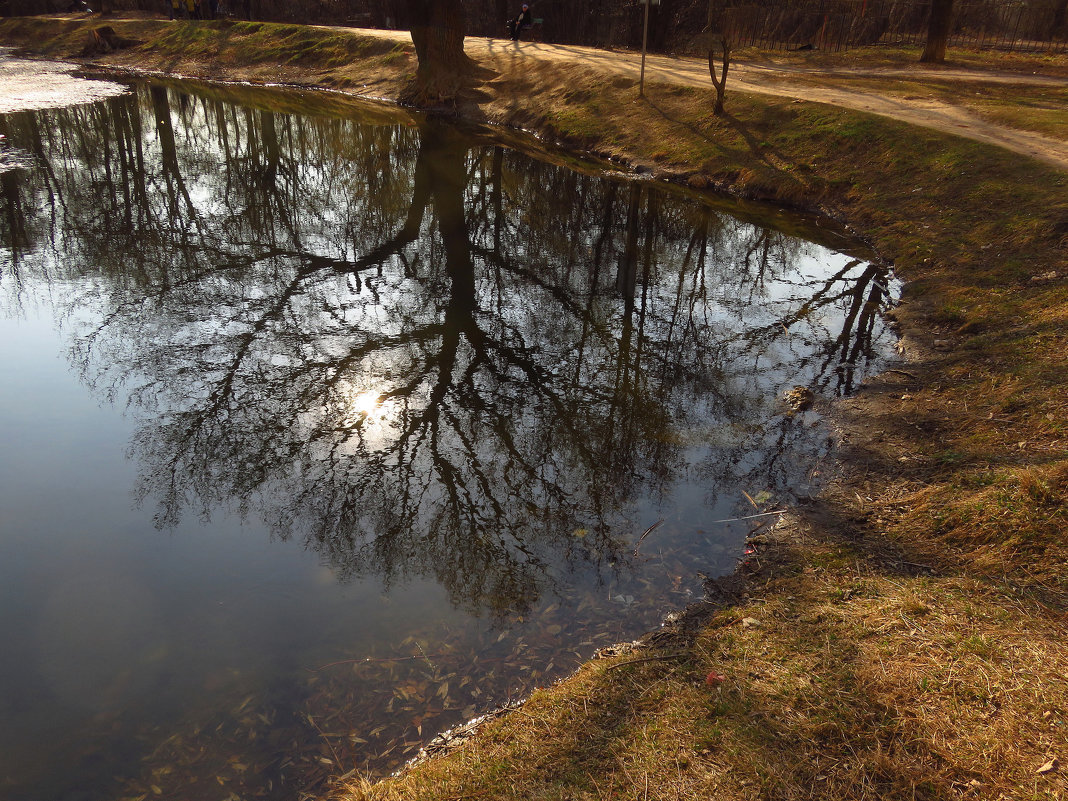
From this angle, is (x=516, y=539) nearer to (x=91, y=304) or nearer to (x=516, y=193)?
(x=91, y=304)

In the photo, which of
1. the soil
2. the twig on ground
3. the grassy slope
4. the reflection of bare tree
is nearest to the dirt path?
the soil

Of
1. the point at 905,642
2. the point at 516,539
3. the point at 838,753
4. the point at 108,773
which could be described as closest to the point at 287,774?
the point at 108,773

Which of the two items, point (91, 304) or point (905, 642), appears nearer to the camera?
point (905, 642)

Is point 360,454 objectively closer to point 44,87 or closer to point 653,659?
point 653,659

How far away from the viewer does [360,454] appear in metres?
6.49

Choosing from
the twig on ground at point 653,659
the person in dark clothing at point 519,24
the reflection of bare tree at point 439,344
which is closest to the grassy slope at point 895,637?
the twig on ground at point 653,659

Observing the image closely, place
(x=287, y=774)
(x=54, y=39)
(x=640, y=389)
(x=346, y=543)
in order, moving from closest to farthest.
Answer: (x=287, y=774) < (x=346, y=543) < (x=640, y=389) < (x=54, y=39)

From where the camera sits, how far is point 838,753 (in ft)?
10.7

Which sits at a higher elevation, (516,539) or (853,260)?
(853,260)

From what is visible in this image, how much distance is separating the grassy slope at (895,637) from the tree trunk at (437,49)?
721 inches

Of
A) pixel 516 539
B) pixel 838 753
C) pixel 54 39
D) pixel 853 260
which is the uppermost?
pixel 54 39

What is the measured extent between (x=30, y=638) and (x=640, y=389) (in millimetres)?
5735

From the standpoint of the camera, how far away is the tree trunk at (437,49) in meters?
21.8

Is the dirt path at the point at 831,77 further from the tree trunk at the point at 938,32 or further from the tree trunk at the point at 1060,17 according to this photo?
the tree trunk at the point at 1060,17
